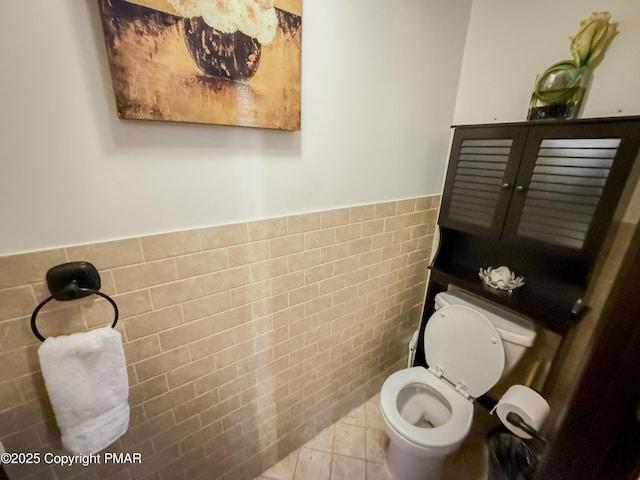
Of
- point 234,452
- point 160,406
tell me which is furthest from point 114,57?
point 234,452

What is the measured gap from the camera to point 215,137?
753mm

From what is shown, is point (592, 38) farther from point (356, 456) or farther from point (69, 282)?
point (356, 456)

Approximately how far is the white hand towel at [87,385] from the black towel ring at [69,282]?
0.07 metres

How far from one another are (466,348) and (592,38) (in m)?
1.35

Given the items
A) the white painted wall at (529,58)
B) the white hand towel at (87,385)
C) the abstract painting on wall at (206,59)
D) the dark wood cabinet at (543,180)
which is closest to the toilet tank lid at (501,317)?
the dark wood cabinet at (543,180)

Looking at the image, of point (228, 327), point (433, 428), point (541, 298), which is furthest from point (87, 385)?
point (541, 298)

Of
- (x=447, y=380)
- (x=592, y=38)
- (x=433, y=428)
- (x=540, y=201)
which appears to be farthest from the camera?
(x=447, y=380)

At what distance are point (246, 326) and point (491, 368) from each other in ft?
3.80

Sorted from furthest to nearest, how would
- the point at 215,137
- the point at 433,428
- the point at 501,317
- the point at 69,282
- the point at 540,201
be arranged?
1. the point at 501,317
2. the point at 433,428
3. the point at 540,201
4. the point at 215,137
5. the point at 69,282

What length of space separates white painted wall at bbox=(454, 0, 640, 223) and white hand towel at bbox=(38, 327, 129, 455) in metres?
1.76

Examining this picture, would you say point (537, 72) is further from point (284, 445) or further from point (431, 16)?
point (284, 445)

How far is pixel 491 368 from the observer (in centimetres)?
119

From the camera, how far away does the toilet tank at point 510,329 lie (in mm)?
→ 1120

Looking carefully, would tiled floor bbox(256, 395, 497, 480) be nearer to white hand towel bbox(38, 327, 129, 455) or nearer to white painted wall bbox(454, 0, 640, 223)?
white hand towel bbox(38, 327, 129, 455)
